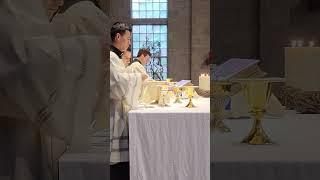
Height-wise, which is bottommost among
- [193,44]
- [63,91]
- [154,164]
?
[154,164]

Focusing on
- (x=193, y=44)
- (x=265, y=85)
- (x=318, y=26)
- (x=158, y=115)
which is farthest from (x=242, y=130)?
(x=193, y=44)

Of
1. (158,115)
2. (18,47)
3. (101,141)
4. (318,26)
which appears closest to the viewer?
(18,47)

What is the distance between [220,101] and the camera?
0.94m

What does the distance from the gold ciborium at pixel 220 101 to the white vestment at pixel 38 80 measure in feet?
1.18

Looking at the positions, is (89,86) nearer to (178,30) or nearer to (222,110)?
(222,110)

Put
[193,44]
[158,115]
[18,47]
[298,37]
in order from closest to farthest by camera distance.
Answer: [18,47]
[298,37]
[158,115]
[193,44]

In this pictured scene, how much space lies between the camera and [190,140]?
192 centimetres

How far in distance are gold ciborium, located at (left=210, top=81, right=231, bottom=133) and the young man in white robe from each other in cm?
94

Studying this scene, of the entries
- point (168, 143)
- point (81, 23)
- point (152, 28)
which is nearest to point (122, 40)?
point (168, 143)

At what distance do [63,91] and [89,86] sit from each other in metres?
0.03

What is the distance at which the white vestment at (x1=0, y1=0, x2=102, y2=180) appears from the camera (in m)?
0.46

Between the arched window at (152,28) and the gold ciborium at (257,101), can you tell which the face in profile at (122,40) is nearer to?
the gold ciborium at (257,101)

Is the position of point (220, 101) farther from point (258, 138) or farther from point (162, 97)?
point (162, 97)

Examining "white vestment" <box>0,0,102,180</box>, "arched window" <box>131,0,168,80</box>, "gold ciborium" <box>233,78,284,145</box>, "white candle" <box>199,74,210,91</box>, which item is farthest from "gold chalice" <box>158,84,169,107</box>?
"arched window" <box>131,0,168,80</box>
